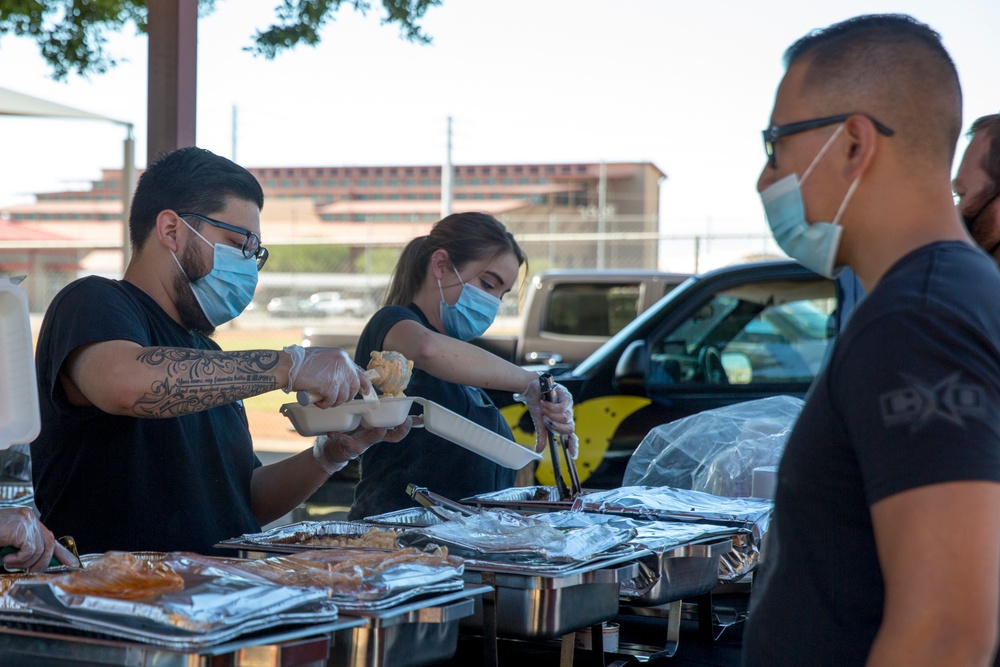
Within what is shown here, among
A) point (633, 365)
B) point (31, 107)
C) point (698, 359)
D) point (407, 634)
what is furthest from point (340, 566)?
point (31, 107)

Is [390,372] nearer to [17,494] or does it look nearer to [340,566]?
[340,566]

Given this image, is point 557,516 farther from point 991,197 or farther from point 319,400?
point 991,197

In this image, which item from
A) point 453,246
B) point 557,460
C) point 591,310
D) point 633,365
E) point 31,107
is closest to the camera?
point 557,460

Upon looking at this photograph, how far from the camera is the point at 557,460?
303 centimetres

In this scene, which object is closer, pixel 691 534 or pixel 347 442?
pixel 691 534

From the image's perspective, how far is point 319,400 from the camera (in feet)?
7.47

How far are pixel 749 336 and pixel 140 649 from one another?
200 inches

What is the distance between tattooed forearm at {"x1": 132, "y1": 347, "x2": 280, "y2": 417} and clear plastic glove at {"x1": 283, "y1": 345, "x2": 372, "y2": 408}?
0.16ft

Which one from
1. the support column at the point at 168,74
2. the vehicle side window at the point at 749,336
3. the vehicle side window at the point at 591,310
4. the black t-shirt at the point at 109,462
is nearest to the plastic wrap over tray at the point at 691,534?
the black t-shirt at the point at 109,462

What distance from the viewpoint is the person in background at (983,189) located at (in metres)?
2.54

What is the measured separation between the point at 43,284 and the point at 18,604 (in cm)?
1680

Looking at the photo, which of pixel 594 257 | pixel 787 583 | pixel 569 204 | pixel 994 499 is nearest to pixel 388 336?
pixel 787 583

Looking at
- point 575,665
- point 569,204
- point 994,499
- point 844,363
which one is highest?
point 569,204

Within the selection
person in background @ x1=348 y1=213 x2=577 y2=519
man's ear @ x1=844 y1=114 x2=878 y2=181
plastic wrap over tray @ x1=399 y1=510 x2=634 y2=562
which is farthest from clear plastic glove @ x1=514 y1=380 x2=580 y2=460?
man's ear @ x1=844 y1=114 x2=878 y2=181
